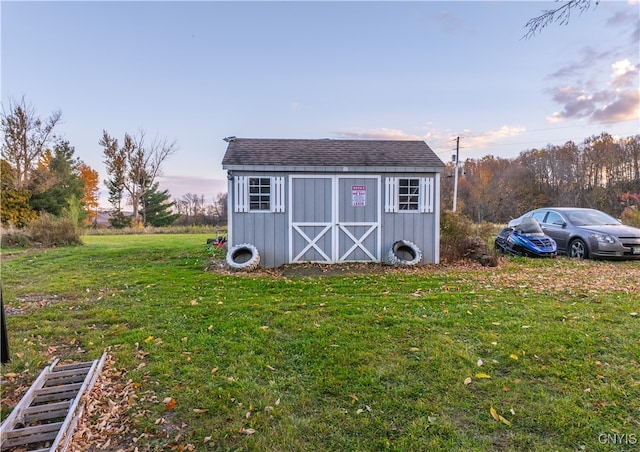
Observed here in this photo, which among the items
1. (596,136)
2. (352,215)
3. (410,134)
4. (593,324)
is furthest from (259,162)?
(596,136)

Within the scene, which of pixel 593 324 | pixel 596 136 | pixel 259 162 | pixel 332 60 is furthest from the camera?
pixel 596 136

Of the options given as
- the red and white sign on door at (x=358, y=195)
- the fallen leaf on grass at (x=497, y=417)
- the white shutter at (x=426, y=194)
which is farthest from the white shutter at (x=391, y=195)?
the fallen leaf on grass at (x=497, y=417)

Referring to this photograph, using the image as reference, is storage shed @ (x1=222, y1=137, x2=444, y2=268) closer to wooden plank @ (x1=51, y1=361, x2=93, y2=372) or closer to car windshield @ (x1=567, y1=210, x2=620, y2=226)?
car windshield @ (x1=567, y1=210, x2=620, y2=226)

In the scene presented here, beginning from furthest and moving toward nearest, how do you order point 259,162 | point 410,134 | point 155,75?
point 410,134 → point 155,75 → point 259,162

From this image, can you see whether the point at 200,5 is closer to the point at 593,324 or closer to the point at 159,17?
the point at 159,17

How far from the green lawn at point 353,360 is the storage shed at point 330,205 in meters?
2.34

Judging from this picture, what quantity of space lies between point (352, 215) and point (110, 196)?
1283 inches

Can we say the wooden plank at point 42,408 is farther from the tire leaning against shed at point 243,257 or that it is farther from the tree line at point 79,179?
the tree line at point 79,179

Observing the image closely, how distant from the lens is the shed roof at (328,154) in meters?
8.43

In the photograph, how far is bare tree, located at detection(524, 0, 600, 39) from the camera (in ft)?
10.0

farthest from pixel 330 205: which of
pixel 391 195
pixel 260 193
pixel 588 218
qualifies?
pixel 588 218

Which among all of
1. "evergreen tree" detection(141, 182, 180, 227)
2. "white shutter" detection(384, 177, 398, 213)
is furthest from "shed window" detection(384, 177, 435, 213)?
"evergreen tree" detection(141, 182, 180, 227)

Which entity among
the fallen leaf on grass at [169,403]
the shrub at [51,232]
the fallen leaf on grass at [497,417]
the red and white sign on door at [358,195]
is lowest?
the fallen leaf on grass at [169,403]

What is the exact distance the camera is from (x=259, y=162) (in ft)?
27.5
